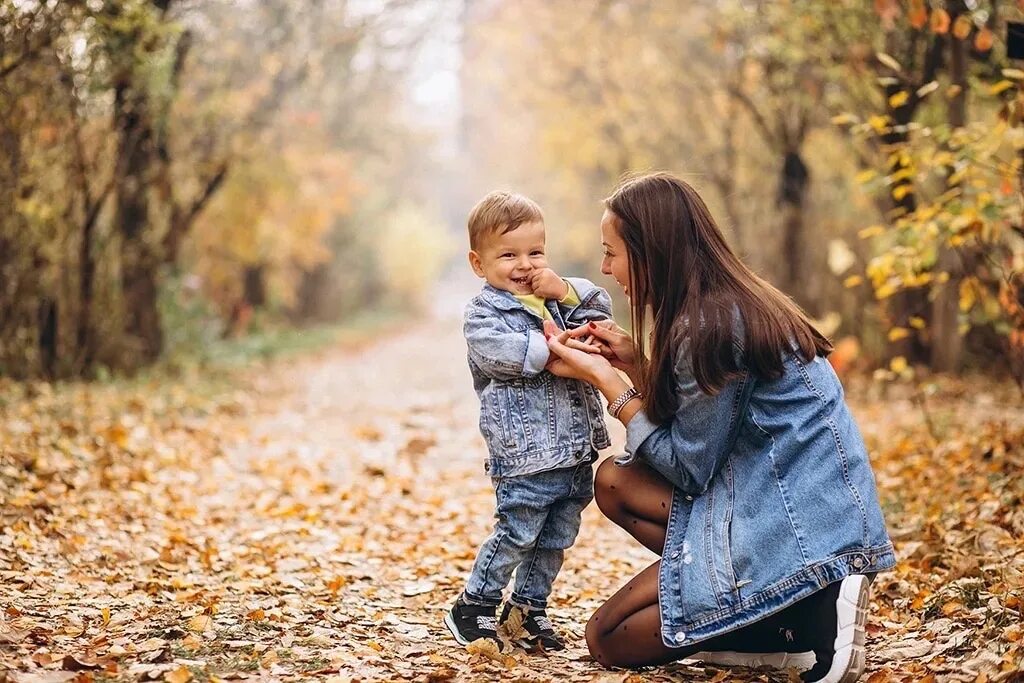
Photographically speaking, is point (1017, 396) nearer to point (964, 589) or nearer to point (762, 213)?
point (964, 589)

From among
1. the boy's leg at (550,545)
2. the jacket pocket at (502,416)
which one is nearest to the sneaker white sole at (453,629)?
the boy's leg at (550,545)

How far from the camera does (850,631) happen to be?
2957 mm

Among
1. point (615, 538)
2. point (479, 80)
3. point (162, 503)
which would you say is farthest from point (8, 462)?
point (479, 80)

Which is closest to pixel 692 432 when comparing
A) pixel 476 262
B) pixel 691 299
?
pixel 691 299

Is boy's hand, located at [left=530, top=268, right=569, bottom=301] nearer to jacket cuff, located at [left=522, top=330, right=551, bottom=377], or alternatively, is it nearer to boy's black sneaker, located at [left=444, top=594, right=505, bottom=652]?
jacket cuff, located at [left=522, top=330, right=551, bottom=377]

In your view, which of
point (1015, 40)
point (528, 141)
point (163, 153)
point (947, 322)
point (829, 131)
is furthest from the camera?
point (528, 141)

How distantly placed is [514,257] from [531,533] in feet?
3.07

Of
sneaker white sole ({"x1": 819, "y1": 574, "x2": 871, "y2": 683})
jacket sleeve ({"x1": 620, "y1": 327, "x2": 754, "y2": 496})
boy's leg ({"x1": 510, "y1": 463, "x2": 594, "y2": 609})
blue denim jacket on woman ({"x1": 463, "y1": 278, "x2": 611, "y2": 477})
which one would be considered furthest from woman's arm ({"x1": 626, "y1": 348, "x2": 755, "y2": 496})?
sneaker white sole ({"x1": 819, "y1": 574, "x2": 871, "y2": 683})

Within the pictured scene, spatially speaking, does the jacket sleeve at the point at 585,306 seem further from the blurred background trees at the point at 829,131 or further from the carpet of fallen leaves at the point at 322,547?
the carpet of fallen leaves at the point at 322,547

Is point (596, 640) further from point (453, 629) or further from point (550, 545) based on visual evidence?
point (453, 629)

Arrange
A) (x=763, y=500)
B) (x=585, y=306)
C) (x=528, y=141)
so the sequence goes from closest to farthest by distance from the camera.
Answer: (x=763, y=500)
(x=585, y=306)
(x=528, y=141)

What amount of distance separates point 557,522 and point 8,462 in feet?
11.2

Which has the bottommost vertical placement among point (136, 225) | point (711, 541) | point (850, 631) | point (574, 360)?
point (850, 631)

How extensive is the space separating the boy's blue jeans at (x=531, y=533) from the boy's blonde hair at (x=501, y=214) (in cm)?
83
